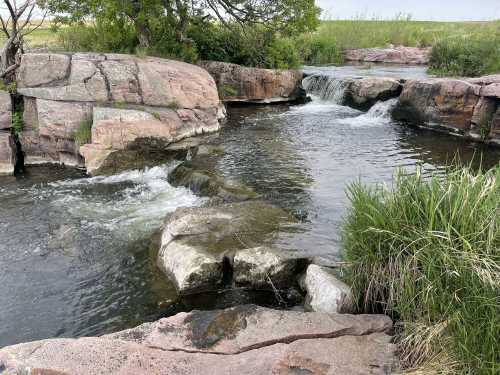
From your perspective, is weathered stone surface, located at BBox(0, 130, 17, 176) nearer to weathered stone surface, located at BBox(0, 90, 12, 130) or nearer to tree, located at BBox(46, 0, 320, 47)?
weathered stone surface, located at BBox(0, 90, 12, 130)

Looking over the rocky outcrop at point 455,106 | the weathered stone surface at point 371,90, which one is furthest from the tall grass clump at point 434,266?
the weathered stone surface at point 371,90

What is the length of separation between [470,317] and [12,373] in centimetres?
330

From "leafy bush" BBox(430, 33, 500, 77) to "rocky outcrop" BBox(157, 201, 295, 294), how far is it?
13.2 meters

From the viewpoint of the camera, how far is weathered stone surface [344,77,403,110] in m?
15.3

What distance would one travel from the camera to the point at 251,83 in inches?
665

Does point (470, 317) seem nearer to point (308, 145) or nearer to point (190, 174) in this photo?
point (190, 174)

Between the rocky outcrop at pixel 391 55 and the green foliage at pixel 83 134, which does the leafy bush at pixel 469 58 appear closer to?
the rocky outcrop at pixel 391 55

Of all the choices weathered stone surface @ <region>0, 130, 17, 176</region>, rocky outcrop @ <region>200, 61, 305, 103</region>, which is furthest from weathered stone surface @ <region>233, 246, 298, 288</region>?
rocky outcrop @ <region>200, 61, 305, 103</region>

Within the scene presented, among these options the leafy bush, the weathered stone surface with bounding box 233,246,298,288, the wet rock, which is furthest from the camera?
the leafy bush

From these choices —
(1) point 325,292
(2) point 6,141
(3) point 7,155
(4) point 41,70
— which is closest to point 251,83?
(4) point 41,70

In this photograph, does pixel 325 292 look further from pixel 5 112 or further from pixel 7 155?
pixel 5 112

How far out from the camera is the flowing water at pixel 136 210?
5.32m

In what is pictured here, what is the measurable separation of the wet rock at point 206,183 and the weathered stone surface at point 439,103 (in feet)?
24.3

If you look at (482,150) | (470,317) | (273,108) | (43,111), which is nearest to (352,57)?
(273,108)
